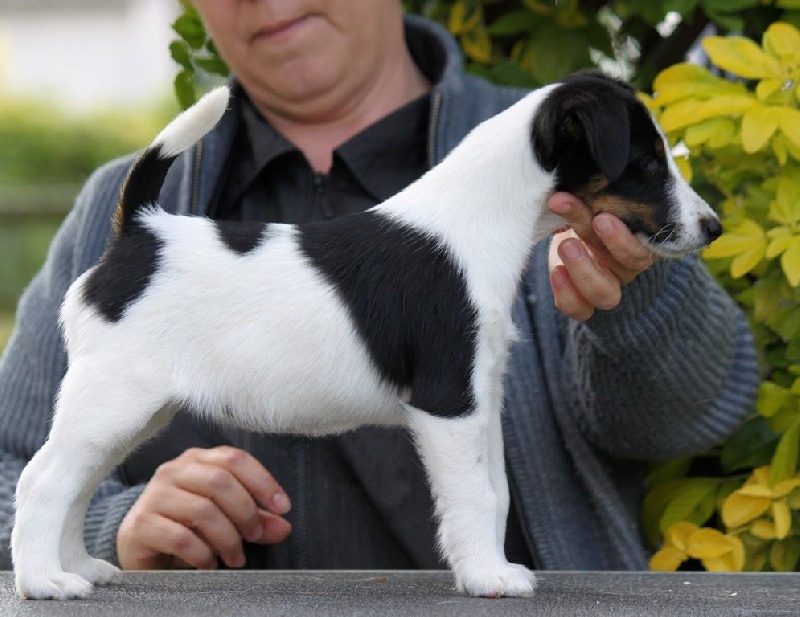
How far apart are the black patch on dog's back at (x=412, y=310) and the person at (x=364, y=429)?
46cm

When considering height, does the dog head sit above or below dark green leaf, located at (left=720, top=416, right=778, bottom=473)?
above

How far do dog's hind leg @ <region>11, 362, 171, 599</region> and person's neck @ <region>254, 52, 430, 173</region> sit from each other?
1.33 metres

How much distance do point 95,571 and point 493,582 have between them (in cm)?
66

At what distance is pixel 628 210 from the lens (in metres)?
1.93

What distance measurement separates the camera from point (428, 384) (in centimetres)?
184

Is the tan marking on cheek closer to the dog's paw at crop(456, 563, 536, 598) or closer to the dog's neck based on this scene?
the dog's neck

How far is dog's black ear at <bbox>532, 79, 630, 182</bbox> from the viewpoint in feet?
5.97

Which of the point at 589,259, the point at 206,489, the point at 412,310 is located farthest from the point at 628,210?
the point at 206,489

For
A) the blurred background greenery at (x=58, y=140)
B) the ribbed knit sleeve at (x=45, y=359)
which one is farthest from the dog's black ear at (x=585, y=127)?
the blurred background greenery at (x=58, y=140)

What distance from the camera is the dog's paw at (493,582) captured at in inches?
72.7

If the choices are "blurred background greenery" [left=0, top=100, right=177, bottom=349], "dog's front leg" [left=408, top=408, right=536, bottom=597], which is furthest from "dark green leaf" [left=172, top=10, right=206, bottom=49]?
"blurred background greenery" [left=0, top=100, right=177, bottom=349]

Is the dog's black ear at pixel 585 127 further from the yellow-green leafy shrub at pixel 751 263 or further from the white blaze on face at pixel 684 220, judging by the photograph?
the yellow-green leafy shrub at pixel 751 263

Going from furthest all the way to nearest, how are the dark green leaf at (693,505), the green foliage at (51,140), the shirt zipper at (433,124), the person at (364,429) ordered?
the green foliage at (51,140)
the shirt zipper at (433,124)
the dark green leaf at (693,505)
the person at (364,429)

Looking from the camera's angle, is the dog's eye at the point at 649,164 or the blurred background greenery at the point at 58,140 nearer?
the dog's eye at the point at 649,164
